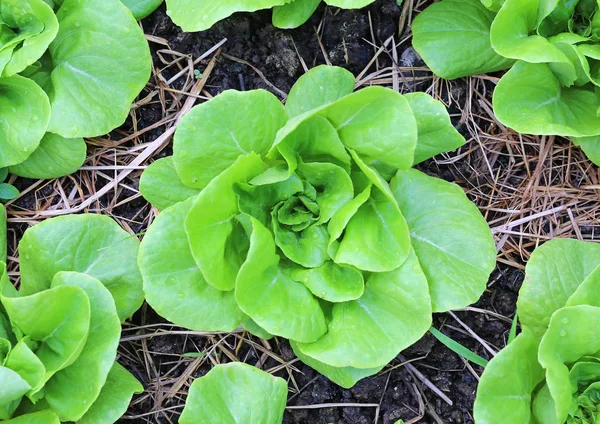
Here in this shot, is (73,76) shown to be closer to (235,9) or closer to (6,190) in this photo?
(6,190)

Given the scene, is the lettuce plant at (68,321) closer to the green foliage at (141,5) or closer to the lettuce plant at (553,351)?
the green foliage at (141,5)

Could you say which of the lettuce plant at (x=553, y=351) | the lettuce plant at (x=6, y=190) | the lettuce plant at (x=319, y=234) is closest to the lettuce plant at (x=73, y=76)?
the lettuce plant at (x=6, y=190)

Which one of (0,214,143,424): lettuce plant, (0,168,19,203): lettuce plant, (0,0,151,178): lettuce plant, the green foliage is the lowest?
(0,214,143,424): lettuce plant

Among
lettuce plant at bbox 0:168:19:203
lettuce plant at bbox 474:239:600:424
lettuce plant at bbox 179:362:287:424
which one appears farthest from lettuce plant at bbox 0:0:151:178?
lettuce plant at bbox 474:239:600:424

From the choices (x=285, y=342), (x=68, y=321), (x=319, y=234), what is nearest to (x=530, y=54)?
(x=319, y=234)

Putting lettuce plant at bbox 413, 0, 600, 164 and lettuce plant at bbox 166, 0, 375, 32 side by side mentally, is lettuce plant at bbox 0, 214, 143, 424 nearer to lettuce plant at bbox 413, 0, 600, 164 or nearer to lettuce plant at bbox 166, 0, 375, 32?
lettuce plant at bbox 166, 0, 375, 32

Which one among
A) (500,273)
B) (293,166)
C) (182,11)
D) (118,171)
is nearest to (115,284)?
(118,171)
